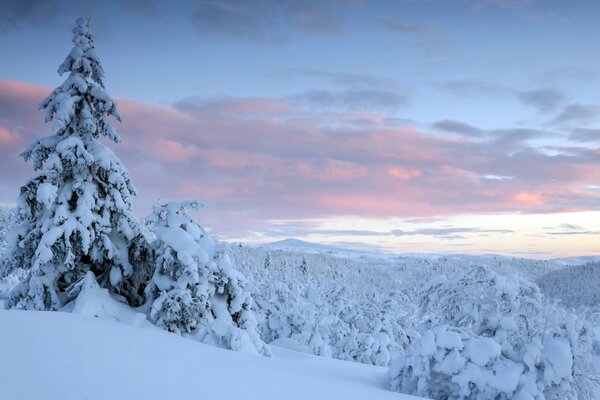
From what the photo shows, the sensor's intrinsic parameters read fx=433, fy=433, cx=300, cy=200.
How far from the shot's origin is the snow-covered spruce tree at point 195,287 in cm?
1012

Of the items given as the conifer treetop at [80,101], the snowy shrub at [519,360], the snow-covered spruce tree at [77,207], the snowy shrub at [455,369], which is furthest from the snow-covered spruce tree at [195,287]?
the snowy shrub at [519,360]

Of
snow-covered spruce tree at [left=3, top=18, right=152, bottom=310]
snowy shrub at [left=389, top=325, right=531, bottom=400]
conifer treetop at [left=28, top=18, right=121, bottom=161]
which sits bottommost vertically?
snowy shrub at [left=389, top=325, right=531, bottom=400]

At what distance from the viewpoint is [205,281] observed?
10.6m

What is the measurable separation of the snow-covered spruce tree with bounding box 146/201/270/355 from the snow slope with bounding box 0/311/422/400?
14.1 ft

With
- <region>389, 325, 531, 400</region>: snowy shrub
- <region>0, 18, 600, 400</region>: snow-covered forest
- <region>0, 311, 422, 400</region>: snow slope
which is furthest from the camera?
<region>0, 18, 600, 400</region>: snow-covered forest

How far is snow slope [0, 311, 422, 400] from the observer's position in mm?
3758

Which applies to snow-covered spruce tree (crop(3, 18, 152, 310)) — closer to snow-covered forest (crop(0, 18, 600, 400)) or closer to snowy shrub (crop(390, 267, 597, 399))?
snow-covered forest (crop(0, 18, 600, 400))

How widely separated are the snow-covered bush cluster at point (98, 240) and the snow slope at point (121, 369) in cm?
464

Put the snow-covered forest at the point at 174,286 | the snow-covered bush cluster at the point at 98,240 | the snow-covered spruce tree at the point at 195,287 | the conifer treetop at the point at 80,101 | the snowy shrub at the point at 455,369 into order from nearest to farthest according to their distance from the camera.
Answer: the snowy shrub at the point at 455,369 → the snow-covered forest at the point at 174,286 → the snow-covered spruce tree at the point at 195,287 → the snow-covered bush cluster at the point at 98,240 → the conifer treetop at the point at 80,101

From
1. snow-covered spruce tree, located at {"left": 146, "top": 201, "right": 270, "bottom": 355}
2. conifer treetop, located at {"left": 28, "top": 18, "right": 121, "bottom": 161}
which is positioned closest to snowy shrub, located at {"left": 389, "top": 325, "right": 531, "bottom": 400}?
snow-covered spruce tree, located at {"left": 146, "top": 201, "right": 270, "bottom": 355}

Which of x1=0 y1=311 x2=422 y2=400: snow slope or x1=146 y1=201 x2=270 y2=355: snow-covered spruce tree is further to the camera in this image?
x1=146 y1=201 x2=270 y2=355: snow-covered spruce tree

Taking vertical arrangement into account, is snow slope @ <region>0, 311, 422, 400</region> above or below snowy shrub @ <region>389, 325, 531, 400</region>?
above

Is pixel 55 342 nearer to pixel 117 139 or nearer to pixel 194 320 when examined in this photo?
pixel 194 320

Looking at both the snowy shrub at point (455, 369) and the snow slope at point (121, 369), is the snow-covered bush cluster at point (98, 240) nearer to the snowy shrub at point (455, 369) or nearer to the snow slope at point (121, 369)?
the snowy shrub at point (455, 369)
